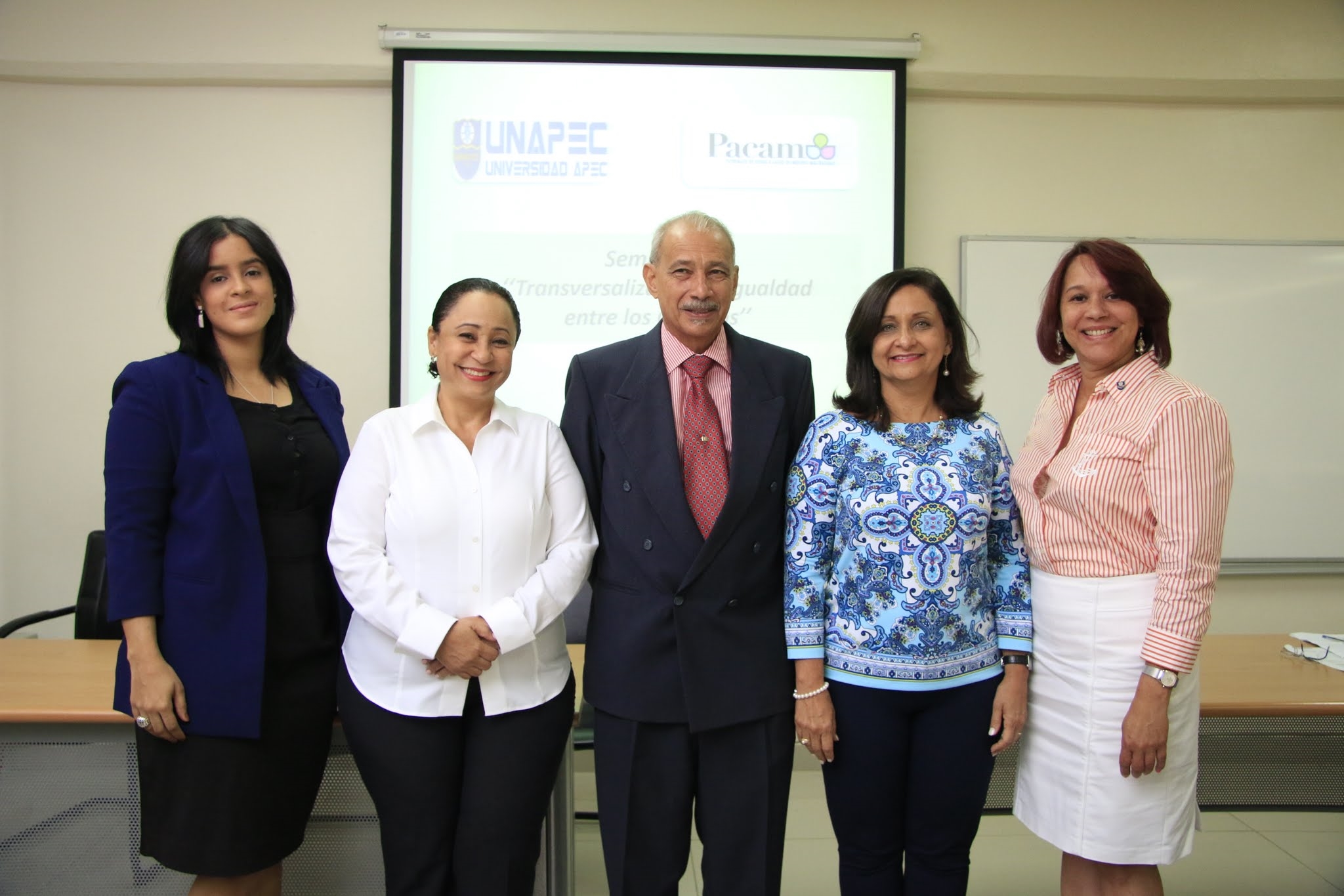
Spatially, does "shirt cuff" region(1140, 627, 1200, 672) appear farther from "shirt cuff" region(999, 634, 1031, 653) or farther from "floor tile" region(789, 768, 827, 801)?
"floor tile" region(789, 768, 827, 801)

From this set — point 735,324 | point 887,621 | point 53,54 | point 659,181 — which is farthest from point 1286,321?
point 53,54

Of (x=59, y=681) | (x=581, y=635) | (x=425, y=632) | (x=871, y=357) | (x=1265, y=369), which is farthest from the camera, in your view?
(x=1265, y=369)

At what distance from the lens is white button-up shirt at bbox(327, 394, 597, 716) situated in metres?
1.49

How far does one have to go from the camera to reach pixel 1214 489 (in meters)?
1.50

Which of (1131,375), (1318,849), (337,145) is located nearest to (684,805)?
(1131,375)

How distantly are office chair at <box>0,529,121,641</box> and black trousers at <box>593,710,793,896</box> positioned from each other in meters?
2.21

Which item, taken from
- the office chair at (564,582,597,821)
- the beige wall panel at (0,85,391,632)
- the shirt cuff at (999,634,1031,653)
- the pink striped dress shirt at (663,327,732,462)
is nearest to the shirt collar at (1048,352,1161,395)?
the shirt cuff at (999,634,1031,653)

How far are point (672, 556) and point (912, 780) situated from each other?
0.62 metres

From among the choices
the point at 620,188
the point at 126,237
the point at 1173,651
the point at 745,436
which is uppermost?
the point at 620,188

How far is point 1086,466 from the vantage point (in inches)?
62.5

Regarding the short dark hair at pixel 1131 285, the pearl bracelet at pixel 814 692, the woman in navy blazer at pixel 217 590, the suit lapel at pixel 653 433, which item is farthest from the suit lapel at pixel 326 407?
the short dark hair at pixel 1131 285

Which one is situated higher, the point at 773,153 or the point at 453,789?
the point at 773,153

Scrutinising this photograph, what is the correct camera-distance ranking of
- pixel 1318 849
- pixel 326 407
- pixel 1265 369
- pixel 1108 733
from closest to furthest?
pixel 1108 733, pixel 326 407, pixel 1318 849, pixel 1265 369

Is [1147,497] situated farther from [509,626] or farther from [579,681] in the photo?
[579,681]
